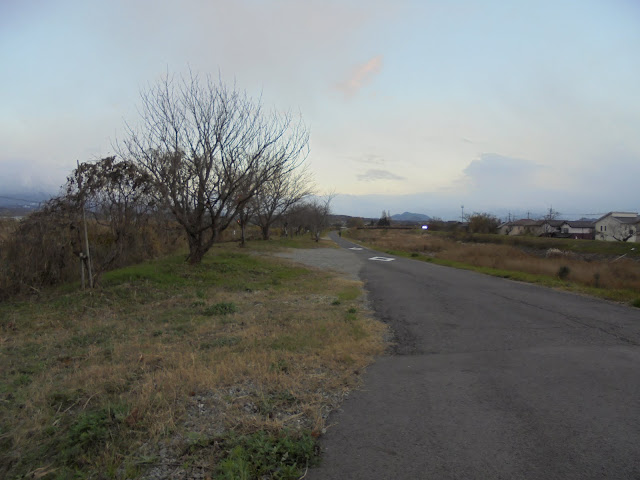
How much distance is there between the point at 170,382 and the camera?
428 centimetres

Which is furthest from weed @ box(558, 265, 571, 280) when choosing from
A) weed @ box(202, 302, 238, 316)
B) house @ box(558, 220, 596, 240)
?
house @ box(558, 220, 596, 240)

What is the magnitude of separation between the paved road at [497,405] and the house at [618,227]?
7368cm

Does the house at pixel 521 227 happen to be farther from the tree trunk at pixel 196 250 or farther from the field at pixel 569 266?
the tree trunk at pixel 196 250

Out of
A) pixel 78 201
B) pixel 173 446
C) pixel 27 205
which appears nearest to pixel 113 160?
pixel 78 201

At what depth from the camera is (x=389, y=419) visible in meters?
3.64

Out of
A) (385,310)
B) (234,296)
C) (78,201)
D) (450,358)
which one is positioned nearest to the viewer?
(450,358)

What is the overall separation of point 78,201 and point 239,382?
25.3ft

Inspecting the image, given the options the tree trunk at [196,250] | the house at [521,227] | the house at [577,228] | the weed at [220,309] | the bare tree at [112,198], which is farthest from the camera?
the house at [521,227]

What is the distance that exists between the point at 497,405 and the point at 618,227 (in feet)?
281

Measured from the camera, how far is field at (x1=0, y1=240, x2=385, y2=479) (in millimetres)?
3023

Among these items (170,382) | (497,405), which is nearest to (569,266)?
(497,405)

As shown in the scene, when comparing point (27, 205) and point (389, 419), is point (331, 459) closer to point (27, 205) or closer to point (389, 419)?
point (389, 419)

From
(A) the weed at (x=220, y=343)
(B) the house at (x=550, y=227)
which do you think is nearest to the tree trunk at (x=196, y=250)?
(A) the weed at (x=220, y=343)

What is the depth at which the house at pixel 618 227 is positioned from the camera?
67375mm
